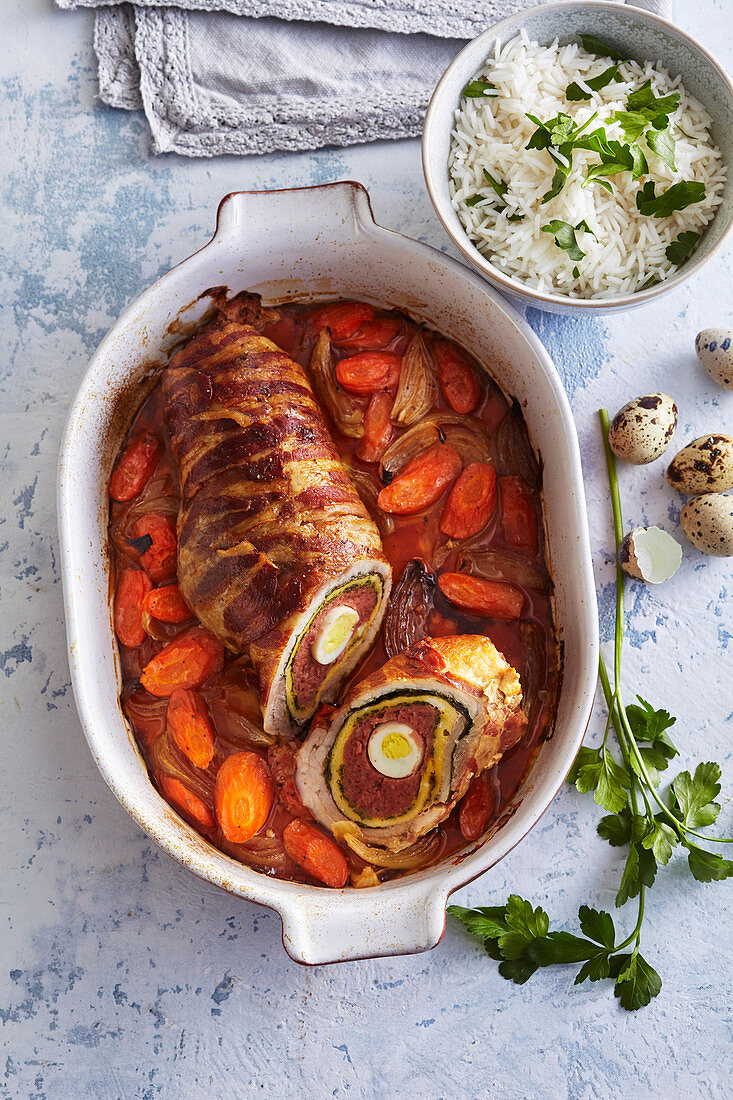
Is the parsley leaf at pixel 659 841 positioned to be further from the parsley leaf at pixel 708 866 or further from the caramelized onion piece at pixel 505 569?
the caramelized onion piece at pixel 505 569

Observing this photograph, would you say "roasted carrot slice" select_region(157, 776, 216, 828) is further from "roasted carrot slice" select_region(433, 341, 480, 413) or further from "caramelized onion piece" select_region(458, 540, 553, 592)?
"roasted carrot slice" select_region(433, 341, 480, 413)

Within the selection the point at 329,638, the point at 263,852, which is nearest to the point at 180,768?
the point at 263,852

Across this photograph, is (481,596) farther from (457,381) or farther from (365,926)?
(365,926)

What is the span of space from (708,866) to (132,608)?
169cm

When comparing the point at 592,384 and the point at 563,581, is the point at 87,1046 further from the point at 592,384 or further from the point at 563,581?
the point at 592,384

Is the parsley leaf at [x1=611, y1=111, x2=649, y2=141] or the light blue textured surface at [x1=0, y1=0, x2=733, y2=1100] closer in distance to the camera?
the parsley leaf at [x1=611, y1=111, x2=649, y2=141]

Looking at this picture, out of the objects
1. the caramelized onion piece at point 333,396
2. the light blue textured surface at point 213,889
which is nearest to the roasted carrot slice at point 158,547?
the light blue textured surface at point 213,889

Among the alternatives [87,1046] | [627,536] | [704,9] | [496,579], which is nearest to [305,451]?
[496,579]

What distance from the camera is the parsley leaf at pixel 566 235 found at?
2.18m

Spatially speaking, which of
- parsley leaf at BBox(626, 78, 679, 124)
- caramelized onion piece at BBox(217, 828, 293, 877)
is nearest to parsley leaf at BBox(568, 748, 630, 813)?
caramelized onion piece at BBox(217, 828, 293, 877)

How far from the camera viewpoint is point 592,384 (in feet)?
8.25

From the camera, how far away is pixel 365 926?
1.99 m

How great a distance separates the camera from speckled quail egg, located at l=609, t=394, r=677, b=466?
2.36 m

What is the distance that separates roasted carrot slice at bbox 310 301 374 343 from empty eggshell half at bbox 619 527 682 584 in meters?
0.98
